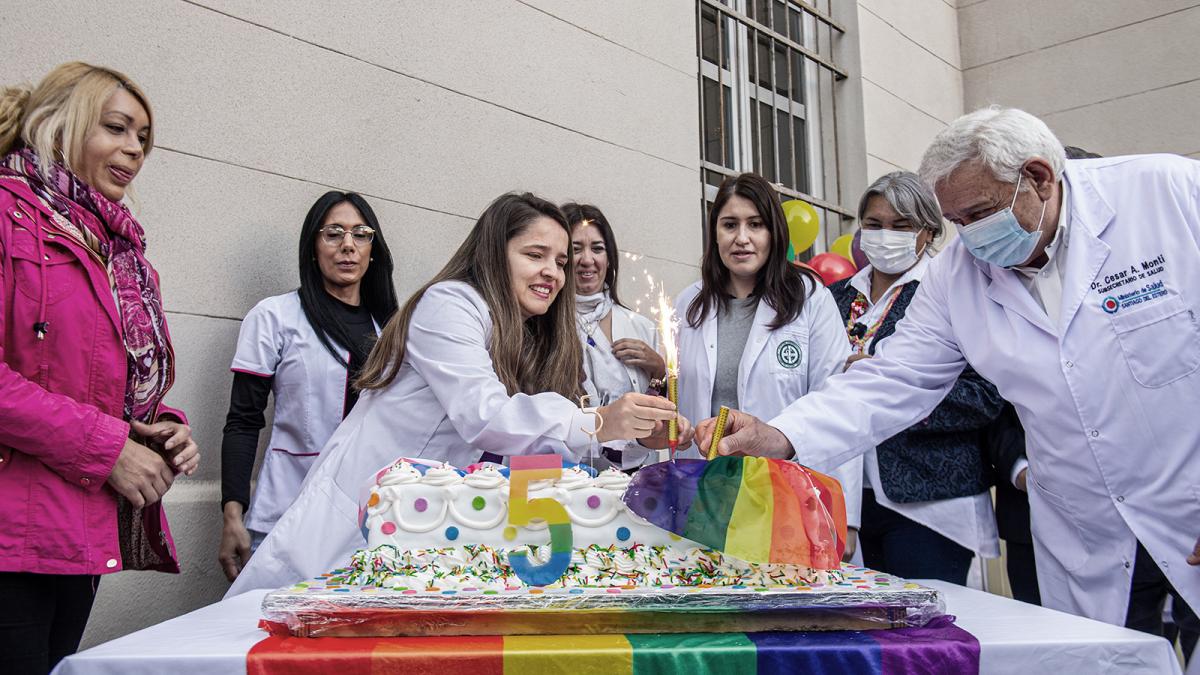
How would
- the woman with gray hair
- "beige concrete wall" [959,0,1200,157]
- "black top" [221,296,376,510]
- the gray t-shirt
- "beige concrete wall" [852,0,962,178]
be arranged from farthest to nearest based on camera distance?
"beige concrete wall" [959,0,1200,157]
"beige concrete wall" [852,0,962,178]
the gray t-shirt
"black top" [221,296,376,510]
the woman with gray hair

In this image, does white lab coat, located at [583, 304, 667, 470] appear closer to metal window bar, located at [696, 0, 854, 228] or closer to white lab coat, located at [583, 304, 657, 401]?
white lab coat, located at [583, 304, 657, 401]

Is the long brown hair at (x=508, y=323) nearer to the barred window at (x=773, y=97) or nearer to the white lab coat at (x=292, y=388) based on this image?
the white lab coat at (x=292, y=388)

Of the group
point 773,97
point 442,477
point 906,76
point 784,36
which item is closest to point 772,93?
point 773,97

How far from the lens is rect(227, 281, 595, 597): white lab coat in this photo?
2.25m

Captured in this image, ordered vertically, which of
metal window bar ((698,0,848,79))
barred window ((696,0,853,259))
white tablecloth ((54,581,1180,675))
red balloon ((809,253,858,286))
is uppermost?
metal window bar ((698,0,848,79))

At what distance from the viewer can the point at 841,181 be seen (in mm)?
7980

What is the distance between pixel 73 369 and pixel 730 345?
7.23ft

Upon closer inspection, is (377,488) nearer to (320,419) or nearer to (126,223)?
(126,223)

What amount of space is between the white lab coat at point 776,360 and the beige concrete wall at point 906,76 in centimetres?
489

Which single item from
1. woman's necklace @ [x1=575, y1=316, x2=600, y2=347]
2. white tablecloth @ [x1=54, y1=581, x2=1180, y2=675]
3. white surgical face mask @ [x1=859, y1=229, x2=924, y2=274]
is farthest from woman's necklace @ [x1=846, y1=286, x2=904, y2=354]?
white tablecloth @ [x1=54, y1=581, x2=1180, y2=675]

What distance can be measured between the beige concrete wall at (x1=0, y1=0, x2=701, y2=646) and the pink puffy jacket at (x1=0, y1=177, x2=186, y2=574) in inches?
60.3

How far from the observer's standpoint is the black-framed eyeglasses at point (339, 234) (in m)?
3.50

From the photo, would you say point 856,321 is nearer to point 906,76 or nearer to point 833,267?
point 833,267

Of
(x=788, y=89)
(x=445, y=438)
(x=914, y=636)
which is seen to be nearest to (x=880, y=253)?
(x=445, y=438)
